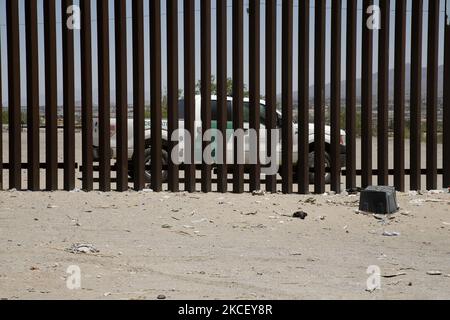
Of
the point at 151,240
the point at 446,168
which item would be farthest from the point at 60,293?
the point at 446,168

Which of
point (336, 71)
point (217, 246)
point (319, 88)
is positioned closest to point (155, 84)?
point (319, 88)

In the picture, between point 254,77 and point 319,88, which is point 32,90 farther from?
point 319,88

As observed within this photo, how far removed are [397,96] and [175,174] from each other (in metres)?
2.65

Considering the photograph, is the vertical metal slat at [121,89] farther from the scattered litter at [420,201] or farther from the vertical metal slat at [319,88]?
the scattered litter at [420,201]

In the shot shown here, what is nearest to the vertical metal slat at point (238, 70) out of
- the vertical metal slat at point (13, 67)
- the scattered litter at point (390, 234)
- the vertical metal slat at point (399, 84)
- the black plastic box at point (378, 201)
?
the black plastic box at point (378, 201)

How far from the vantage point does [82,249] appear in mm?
5840

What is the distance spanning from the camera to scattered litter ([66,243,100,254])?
5.83 metres

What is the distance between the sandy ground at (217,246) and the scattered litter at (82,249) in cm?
6

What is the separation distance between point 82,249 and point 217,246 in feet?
3.58

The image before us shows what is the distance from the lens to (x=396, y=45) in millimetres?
8500

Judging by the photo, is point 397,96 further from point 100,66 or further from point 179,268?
point 179,268
